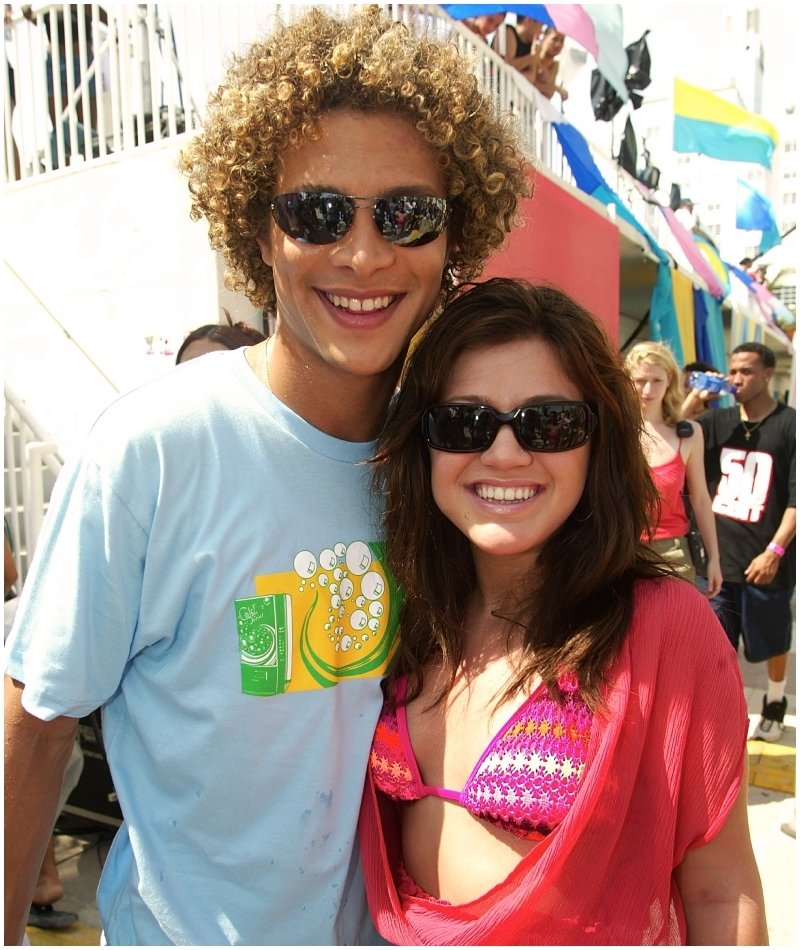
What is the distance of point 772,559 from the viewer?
5023mm

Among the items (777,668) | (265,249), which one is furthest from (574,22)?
(265,249)

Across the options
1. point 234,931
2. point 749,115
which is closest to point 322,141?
point 234,931

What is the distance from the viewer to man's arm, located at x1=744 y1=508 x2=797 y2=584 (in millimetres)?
5012

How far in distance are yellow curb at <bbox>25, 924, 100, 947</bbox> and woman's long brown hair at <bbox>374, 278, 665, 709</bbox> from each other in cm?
230

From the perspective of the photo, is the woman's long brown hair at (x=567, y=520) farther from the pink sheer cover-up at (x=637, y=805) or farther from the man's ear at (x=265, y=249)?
the man's ear at (x=265, y=249)

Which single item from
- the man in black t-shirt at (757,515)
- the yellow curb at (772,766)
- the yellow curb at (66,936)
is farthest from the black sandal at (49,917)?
the man in black t-shirt at (757,515)

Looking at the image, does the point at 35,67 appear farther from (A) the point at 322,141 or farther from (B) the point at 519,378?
(B) the point at 519,378

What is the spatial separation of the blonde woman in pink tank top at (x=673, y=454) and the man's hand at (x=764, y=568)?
0.67 feet

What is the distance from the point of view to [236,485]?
1457 mm

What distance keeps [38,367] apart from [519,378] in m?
5.10

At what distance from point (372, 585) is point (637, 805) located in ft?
2.09

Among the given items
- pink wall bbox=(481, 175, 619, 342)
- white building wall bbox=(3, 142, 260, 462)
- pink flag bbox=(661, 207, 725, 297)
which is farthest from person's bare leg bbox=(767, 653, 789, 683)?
pink flag bbox=(661, 207, 725, 297)

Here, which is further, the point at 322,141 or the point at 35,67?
the point at 35,67

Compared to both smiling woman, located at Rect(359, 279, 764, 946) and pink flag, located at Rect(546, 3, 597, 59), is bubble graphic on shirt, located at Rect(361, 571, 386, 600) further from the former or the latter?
pink flag, located at Rect(546, 3, 597, 59)
